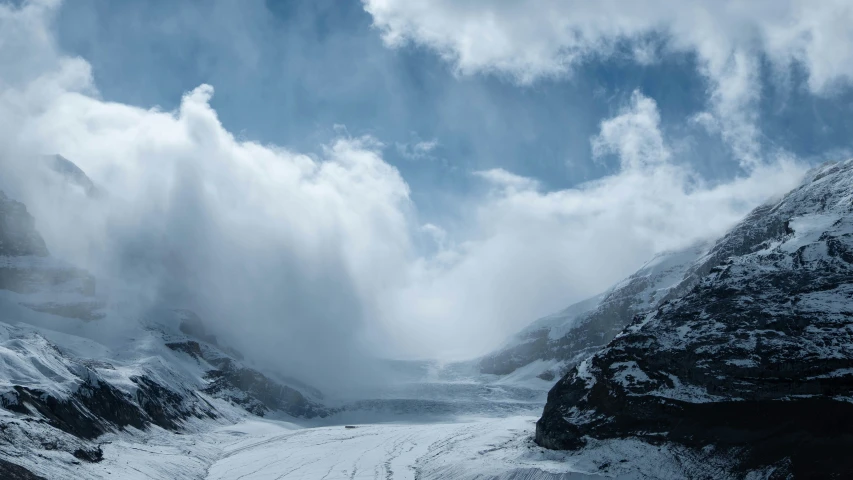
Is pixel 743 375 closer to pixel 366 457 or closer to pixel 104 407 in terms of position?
pixel 366 457

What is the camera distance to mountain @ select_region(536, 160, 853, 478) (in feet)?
216

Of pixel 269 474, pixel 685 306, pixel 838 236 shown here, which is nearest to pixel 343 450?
pixel 269 474

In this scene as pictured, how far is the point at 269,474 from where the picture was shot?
8744 centimetres

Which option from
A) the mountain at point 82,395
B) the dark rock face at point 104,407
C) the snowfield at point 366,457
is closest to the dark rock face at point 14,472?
the mountain at point 82,395

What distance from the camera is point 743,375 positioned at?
73.9m

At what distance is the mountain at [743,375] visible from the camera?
6594cm

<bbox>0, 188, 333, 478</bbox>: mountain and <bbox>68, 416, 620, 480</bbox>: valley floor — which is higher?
<bbox>0, 188, 333, 478</bbox>: mountain

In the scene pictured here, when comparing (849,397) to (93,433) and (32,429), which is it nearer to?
(32,429)

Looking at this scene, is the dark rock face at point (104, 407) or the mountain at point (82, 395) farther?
the dark rock face at point (104, 407)

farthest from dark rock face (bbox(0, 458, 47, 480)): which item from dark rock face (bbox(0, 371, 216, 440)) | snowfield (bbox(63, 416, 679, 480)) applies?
dark rock face (bbox(0, 371, 216, 440))

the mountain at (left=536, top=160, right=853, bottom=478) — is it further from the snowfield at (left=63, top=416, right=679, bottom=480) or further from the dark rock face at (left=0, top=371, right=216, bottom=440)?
the dark rock face at (left=0, top=371, right=216, bottom=440)

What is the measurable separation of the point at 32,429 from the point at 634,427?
70251 millimetres

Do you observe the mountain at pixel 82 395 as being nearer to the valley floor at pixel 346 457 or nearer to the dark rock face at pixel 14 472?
the dark rock face at pixel 14 472

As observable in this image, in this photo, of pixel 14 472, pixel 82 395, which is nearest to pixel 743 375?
pixel 14 472
